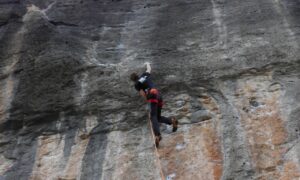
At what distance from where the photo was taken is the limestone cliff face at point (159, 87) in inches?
317

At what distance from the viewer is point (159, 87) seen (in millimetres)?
9148

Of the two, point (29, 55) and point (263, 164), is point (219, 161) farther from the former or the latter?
point (29, 55)

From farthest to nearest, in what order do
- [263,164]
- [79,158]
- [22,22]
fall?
1. [22,22]
2. [79,158]
3. [263,164]

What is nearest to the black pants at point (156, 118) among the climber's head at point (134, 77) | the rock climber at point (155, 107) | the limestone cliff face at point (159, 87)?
the rock climber at point (155, 107)

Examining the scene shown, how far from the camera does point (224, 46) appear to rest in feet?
32.1

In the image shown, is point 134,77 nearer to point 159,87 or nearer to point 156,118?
point 159,87

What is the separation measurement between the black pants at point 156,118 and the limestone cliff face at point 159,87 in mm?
347

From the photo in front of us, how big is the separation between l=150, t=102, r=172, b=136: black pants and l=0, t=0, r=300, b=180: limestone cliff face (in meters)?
0.35

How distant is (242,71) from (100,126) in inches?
110

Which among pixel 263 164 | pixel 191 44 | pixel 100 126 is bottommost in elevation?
pixel 263 164

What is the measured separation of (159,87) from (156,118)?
1.17 metres

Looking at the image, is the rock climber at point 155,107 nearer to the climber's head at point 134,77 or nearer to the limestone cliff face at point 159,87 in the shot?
the climber's head at point 134,77

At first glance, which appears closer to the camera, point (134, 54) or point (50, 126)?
point (50, 126)

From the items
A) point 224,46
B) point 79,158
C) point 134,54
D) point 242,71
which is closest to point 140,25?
point 134,54
